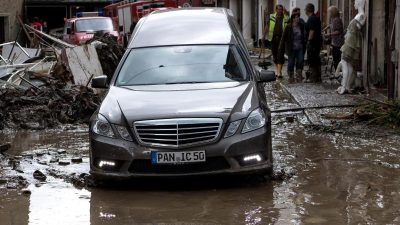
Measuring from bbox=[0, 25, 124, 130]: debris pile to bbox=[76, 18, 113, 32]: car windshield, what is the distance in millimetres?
12112

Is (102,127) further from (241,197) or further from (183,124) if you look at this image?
(241,197)

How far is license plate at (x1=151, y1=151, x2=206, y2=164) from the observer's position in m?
6.99

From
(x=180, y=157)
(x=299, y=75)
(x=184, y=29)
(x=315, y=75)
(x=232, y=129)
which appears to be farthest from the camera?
(x=299, y=75)


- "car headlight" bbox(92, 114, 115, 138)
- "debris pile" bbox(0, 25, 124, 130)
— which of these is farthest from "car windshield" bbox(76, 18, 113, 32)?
"car headlight" bbox(92, 114, 115, 138)

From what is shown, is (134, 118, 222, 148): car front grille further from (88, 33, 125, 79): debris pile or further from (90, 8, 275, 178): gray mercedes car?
(88, 33, 125, 79): debris pile

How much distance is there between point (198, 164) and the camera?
23.1 ft

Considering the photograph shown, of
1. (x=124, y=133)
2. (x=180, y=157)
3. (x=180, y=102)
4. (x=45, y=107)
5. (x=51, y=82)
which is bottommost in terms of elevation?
(x=45, y=107)

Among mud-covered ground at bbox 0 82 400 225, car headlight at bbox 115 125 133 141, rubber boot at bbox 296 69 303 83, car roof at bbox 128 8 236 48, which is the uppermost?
car roof at bbox 128 8 236 48

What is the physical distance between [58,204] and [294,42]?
11479mm

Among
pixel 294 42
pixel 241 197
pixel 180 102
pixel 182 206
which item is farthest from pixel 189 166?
pixel 294 42

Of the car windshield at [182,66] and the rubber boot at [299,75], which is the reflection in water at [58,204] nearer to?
the car windshield at [182,66]

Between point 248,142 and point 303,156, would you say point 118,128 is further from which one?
point 303,156

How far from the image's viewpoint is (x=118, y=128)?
23.6 ft

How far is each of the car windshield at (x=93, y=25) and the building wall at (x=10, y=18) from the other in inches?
124
